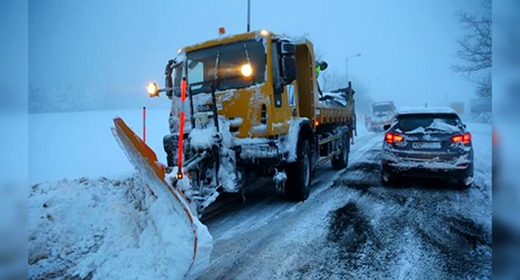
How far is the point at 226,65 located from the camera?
5.46 metres

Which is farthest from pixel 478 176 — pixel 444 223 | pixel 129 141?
pixel 129 141

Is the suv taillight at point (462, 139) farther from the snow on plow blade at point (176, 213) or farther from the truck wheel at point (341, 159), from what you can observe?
the snow on plow blade at point (176, 213)

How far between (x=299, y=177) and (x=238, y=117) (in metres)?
1.67

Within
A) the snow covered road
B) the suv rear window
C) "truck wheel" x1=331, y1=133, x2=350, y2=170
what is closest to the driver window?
the snow covered road

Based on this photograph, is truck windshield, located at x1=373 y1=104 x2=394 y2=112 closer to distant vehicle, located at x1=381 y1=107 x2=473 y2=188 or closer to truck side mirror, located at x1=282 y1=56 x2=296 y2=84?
distant vehicle, located at x1=381 y1=107 x2=473 y2=188

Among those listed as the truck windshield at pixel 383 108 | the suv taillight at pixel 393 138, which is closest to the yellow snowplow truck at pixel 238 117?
the suv taillight at pixel 393 138

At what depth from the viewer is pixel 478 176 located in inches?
314

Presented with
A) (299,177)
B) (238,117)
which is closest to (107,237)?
(238,117)

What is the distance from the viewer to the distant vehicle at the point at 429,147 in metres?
6.36

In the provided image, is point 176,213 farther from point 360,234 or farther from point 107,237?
point 360,234

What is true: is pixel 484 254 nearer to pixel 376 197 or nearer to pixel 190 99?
pixel 376 197

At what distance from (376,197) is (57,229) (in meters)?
5.17

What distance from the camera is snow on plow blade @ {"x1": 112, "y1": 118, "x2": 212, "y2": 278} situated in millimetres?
2754

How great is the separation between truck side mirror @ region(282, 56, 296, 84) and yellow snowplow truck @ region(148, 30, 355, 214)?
16 mm
